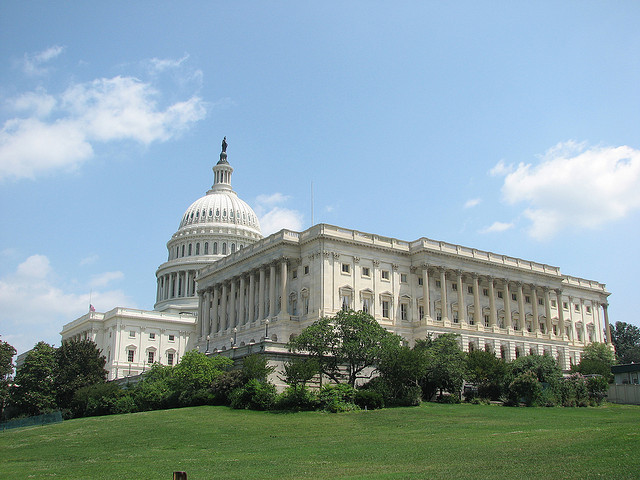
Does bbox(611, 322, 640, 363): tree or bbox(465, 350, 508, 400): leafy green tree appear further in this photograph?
bbox(611, 322, 640, 363): tree

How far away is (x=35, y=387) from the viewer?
71.6 metres

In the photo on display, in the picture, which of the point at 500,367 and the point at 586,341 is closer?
the point at 500,367

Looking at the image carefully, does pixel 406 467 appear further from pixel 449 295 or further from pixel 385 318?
pixel 449 295

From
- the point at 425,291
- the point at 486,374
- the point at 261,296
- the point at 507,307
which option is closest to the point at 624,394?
the point at 486,374

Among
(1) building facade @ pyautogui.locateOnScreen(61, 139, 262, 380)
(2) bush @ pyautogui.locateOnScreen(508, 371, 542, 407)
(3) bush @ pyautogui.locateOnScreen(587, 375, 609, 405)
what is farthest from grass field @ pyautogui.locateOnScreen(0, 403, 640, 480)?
(1) building facade @ pyautogui.locateOnScreen(61, 139, 262, 380)

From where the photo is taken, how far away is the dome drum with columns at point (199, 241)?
134875 millimetres

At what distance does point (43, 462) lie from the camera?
31.0 metres

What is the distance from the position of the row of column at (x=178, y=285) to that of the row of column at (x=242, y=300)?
28.9 m

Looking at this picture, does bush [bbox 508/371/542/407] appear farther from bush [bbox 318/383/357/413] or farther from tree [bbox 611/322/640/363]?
tree [bbox 611/322/640/363]

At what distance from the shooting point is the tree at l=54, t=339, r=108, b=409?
71.8 m

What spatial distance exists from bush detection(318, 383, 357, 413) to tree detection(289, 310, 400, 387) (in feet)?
18.6

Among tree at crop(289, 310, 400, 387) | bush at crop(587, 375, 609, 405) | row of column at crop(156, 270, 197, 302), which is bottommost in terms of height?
bush at crop(587, 375, 609, 405)

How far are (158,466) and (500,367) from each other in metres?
41.9

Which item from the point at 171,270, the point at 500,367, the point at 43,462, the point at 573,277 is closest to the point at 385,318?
the point at 500,367
